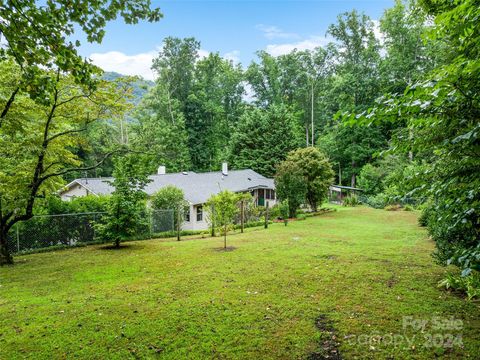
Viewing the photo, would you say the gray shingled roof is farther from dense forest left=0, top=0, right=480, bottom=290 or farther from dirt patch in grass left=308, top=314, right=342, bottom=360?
dirt patch in grass left=308, top=314, right=342, bottom=360

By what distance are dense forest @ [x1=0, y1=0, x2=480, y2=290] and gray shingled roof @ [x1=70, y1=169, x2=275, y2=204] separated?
291 cm

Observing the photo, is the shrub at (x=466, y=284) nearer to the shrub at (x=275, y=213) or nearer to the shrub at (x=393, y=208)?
the shrub at (x=275, y=213)

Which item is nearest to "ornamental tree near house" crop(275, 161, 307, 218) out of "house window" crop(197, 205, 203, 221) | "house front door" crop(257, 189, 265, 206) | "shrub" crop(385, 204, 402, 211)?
"house window" crop(197, 205, 203, 221)

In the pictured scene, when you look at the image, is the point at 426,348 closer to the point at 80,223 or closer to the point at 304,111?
the point at 80,223

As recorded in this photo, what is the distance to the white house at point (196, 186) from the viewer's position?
2142 centimetres

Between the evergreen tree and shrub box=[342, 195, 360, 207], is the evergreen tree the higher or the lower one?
the higher one

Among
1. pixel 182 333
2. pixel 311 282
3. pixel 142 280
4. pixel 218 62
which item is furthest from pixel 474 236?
pixel 218 62

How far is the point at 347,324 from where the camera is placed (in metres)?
4.48

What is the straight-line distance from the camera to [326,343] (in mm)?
3990

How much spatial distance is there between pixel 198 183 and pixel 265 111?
20.4 meters

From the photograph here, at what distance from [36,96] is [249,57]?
46.7 metres

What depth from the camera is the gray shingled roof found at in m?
21.6

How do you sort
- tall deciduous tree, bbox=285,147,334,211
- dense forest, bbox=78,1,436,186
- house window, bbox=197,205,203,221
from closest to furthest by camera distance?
house window, bbox=197,205,203,221 < tall deciduous tree, bbox=285,147,334,211 < dense forest, bbox=78,1,436,186

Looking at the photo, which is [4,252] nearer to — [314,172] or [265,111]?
[314,172]
